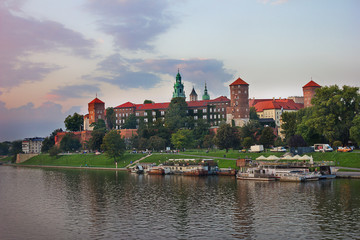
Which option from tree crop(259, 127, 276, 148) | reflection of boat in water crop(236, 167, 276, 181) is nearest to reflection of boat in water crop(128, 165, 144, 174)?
reflection of boat in water crop(236, 167, 276, 181)

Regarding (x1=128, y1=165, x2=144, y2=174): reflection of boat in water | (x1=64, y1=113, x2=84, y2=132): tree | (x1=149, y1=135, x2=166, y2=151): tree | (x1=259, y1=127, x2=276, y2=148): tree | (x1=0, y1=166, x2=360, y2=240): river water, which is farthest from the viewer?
(x1=64, y1=113, x2=84, y2=132): tree

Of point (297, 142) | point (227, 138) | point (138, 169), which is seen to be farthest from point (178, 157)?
point (297, 142)

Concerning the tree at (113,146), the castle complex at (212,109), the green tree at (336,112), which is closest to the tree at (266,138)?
the green tree at (336,112)

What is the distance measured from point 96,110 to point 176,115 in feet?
141

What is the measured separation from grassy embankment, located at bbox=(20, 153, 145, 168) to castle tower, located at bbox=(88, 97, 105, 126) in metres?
33.1

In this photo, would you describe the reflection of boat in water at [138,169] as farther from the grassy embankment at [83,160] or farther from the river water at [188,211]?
the river water at [188,211]

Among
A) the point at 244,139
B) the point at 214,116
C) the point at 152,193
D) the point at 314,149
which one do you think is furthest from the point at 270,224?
the point at 214,116

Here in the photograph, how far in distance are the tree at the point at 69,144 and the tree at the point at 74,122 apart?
1845 centimetres

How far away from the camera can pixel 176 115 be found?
547ft

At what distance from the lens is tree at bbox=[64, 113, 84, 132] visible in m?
190

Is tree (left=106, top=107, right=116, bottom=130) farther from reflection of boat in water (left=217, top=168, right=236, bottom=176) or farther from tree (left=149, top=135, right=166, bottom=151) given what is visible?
reflection of boat in water (left=217, top=168, right=236, bottom=176)

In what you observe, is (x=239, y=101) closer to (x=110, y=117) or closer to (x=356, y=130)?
(x=110, y=117)

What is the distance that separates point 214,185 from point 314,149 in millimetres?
32688

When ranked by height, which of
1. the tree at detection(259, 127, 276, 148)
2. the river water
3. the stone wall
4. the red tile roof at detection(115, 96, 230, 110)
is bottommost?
the river water
